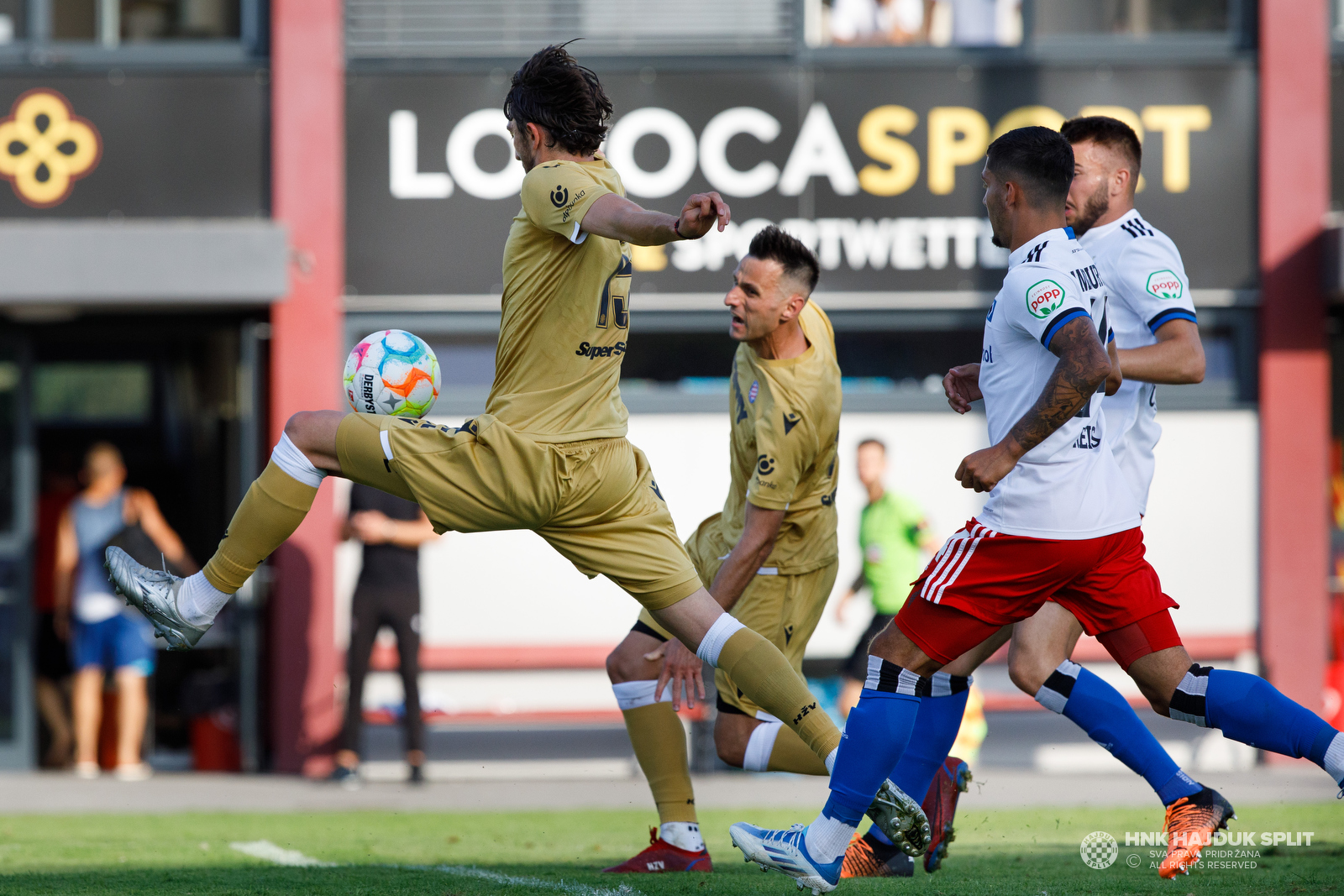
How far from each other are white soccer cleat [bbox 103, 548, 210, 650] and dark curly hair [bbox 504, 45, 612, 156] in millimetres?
1733

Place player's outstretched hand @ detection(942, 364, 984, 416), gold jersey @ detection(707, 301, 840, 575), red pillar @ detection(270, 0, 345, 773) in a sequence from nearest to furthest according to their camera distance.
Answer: player's outstretched hand @ detection(942, 364, 984, 416) → gold jersey @ detection(707, 301, 840, 575) → red pillar @ detection(270, 0, 345, 773)

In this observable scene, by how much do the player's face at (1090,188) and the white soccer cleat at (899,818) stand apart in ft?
6.72

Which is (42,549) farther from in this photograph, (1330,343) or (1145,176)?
(1330,343)

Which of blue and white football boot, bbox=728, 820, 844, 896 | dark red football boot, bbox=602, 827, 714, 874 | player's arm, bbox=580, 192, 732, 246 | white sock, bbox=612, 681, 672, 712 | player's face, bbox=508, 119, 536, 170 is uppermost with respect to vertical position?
player's face, bbox=508, 119, 536, 170

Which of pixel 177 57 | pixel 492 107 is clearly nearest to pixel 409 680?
pixel 492 107

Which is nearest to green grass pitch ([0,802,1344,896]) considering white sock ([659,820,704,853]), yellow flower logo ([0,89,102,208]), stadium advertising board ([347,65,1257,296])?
white sock ([659,820,704,853])

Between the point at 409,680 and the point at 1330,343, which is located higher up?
the point at 1330,343

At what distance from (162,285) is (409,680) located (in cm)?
308

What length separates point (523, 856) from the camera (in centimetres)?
610

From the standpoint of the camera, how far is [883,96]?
33.0 ft

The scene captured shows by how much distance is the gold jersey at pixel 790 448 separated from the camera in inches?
197

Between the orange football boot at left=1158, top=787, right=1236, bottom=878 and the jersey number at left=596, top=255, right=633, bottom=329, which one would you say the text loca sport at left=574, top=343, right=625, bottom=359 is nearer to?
the jersey number at left=596, top=255, right=633, bottom=329

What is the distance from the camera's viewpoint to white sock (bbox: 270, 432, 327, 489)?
414cm

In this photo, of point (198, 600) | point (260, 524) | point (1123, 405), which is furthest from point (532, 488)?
point (1123, 405)
